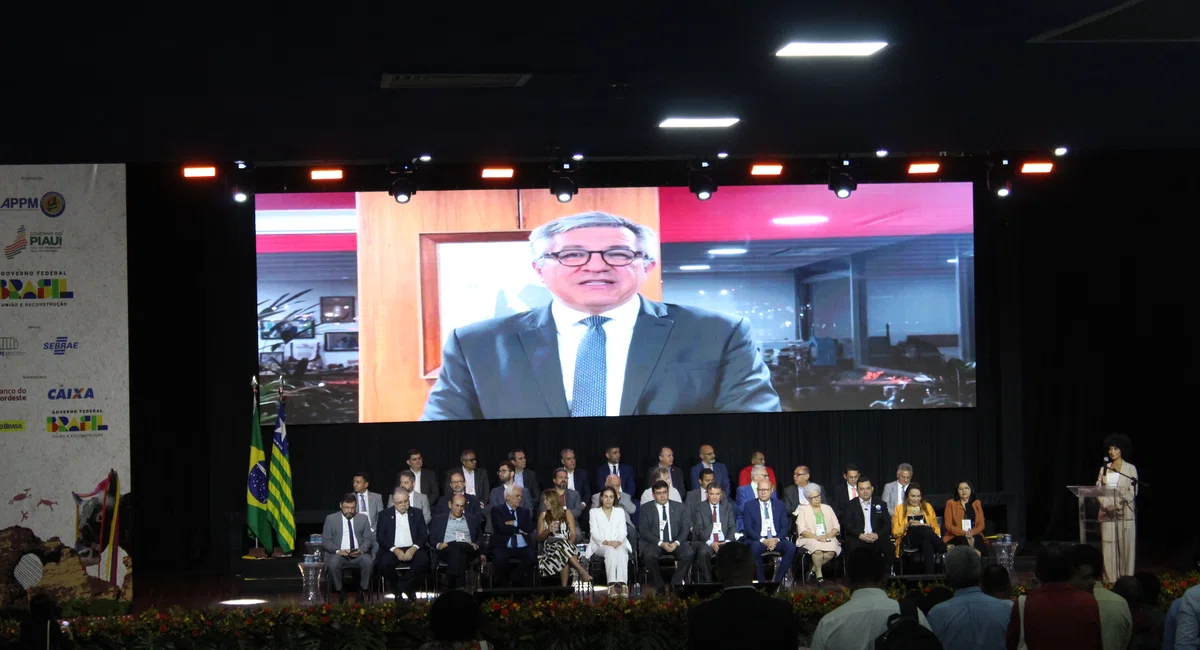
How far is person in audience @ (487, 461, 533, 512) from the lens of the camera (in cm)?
1027

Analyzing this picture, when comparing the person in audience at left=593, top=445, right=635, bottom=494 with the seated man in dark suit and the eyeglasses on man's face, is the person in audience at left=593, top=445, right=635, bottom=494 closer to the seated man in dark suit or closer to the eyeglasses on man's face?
the eyeglasses on man's face

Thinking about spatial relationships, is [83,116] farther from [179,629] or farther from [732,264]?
[732,264]

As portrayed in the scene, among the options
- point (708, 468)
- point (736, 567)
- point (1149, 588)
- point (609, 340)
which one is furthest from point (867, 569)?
point (609, 340)

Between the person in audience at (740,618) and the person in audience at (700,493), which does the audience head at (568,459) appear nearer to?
the person in audience at (700,493)

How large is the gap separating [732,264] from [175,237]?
5109 mm

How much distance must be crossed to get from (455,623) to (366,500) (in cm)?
719

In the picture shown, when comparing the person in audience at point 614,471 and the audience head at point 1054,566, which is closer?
the audience head at point 1054,566

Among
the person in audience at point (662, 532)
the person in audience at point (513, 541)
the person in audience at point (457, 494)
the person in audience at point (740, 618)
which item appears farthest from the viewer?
the person in audience at point (457, 494)

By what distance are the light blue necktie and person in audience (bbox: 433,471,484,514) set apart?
147cm

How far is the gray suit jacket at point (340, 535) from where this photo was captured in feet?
32.5

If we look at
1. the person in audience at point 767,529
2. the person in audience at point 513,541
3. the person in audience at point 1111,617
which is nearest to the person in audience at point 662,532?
the person in audience at point 767,529

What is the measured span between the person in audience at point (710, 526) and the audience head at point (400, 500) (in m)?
2.32

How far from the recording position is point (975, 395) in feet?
39.1

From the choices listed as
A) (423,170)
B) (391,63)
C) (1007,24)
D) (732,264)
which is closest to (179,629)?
(391,63)
